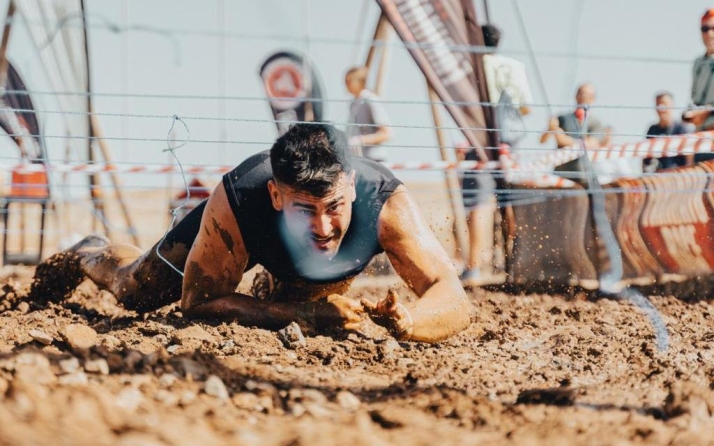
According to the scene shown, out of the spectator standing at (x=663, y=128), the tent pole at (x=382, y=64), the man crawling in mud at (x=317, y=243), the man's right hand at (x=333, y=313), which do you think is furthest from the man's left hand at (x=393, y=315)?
the tent pole at (x=382, y=64)

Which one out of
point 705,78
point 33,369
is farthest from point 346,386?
point 705,78

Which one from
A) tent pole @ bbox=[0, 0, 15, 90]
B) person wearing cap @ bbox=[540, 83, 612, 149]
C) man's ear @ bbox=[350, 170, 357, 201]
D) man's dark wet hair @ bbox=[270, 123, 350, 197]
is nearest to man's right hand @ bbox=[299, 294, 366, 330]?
man's ear @ bbox=[350, 170, 357, 201]

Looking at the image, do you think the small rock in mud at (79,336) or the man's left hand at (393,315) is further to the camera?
the small rock in mud at (79,336)

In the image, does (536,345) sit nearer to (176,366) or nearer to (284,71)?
(176,366)

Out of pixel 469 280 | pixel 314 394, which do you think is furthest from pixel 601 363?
pixel 469 280

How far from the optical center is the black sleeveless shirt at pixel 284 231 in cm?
385

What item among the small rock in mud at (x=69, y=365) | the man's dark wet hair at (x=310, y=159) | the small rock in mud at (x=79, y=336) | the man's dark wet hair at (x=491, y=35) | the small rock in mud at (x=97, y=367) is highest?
the man's dark wet hair at (x=491, y=35)

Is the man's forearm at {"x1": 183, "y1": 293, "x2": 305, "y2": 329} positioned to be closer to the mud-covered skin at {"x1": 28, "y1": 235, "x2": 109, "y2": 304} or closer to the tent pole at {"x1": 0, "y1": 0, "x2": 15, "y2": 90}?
the mud-covered skin at {"x1": 28, "y1": 235, "x2": 109, "y2": 304}

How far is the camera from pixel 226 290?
4.14 metres

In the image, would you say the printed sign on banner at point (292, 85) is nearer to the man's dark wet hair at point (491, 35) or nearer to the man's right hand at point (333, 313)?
the man's dark wet hair at point (491, 35)

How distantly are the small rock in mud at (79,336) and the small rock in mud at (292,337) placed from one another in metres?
0.83

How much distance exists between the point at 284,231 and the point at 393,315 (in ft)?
2.54

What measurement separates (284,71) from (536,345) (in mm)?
5077

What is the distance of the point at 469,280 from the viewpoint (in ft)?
23.0
